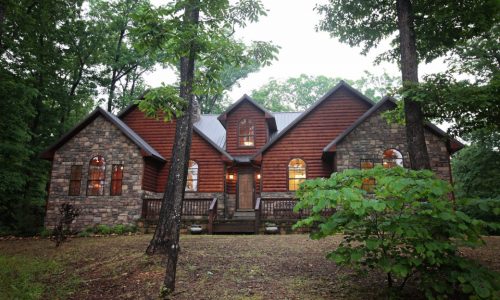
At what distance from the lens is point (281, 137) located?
17297mm

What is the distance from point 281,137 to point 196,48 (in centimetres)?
1057

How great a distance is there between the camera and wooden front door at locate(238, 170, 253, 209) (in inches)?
733

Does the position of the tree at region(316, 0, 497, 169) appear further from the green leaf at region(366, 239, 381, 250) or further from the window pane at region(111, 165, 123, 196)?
the window pane at region(111, 165, 123, 196)

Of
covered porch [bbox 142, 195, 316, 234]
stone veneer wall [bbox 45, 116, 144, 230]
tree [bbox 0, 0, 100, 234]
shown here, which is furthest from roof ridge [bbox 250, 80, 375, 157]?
tree [bbox 0, 0, 100, 234]

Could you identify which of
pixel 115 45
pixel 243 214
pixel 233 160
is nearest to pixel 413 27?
pixel 233 160

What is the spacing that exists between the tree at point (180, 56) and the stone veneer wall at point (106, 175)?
8.16 metres

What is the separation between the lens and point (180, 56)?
299 inches

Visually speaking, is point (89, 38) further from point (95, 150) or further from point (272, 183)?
point (272, 183)

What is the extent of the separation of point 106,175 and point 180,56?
11.0 metres

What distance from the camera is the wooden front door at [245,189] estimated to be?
18609 mm

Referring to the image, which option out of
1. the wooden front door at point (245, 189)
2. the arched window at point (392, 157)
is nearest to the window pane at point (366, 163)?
the arched window at point (392, 157)

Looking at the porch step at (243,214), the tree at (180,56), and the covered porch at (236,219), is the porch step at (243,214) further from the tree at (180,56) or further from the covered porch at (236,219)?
the tree at (180,56)

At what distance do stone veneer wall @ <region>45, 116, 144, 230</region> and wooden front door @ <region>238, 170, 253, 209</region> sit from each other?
18.2 ft

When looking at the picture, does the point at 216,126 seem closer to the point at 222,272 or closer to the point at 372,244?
the point at 222,272
